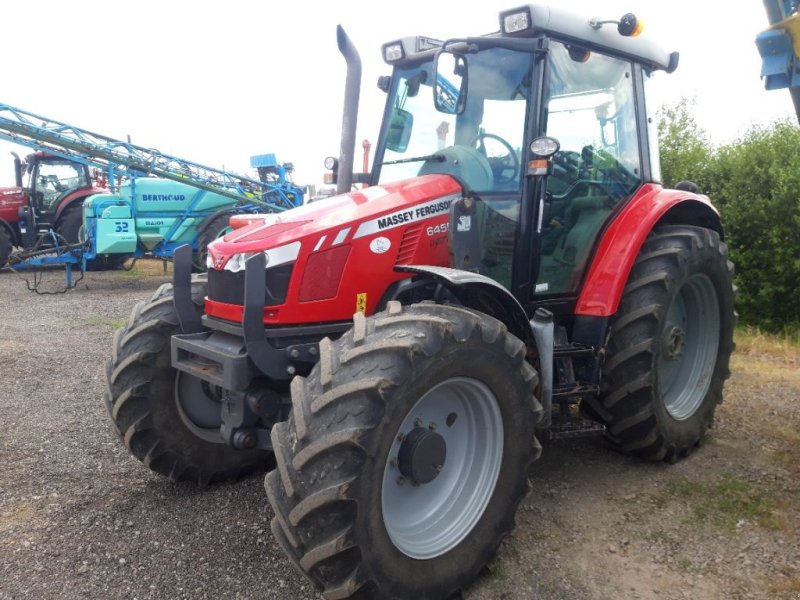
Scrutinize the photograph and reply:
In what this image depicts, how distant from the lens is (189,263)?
336cm

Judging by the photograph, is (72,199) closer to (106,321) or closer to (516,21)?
(106,321)

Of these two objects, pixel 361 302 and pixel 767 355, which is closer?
pixel 361 302

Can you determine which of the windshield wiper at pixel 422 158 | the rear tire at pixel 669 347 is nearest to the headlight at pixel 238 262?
the windshield wiper at pixel 422 158

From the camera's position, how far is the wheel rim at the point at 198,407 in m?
3.51

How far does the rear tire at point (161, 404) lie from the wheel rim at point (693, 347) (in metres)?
2.68

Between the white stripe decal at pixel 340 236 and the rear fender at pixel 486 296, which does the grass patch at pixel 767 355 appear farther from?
the white stripe decal at pixel 340 236

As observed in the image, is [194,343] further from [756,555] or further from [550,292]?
[756,555]

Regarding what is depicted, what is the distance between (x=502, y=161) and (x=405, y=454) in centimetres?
166

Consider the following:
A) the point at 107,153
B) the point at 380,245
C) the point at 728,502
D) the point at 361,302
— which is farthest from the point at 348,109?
the point at 107,153

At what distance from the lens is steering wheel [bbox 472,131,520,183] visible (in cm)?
343

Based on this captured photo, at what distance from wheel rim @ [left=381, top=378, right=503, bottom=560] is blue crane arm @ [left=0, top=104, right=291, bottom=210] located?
427 inches

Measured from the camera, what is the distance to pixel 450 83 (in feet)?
10.6

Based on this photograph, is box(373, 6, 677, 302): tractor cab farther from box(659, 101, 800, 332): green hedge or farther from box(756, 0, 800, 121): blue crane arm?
box(659, 101, 800, 332): green hedge

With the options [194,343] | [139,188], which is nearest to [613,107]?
[194,343]
